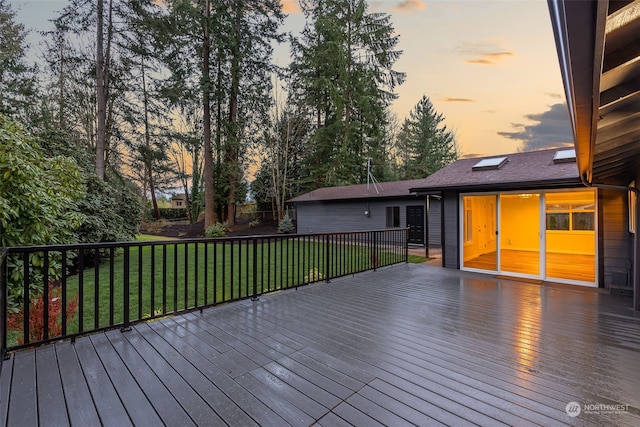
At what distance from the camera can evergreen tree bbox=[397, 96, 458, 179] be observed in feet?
69.9

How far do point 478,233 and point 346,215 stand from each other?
698cm

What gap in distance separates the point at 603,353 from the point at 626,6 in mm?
2867

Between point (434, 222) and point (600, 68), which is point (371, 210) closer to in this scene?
point (434, 222)

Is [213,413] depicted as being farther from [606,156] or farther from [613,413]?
[606,156]

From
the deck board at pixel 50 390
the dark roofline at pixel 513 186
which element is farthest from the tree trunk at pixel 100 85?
the dark roofline at pixel 513 186

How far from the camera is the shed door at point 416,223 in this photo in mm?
11977

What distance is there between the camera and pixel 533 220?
8.98m

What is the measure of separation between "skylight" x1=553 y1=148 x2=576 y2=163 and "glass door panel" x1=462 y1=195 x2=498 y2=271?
1.41 metres

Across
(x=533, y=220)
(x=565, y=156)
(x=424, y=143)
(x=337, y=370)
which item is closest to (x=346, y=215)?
(x=533, y=220)

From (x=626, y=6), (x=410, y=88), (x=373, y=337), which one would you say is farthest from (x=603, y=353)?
(x=410, y=88)

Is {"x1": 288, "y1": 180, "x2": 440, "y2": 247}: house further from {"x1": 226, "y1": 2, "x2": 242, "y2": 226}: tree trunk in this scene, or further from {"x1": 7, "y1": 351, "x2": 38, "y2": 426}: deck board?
{"x1": 7, "y1": 351, "x2": 38, "y2": 426}: deck board

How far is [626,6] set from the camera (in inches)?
35.4

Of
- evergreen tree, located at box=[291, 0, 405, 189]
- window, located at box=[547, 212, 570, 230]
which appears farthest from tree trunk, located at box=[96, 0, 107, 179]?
window, located at box=[547, 212, 570, 230]

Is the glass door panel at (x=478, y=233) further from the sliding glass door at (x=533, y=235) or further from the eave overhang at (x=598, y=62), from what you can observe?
the eave overhang at (x=598, y=62)
